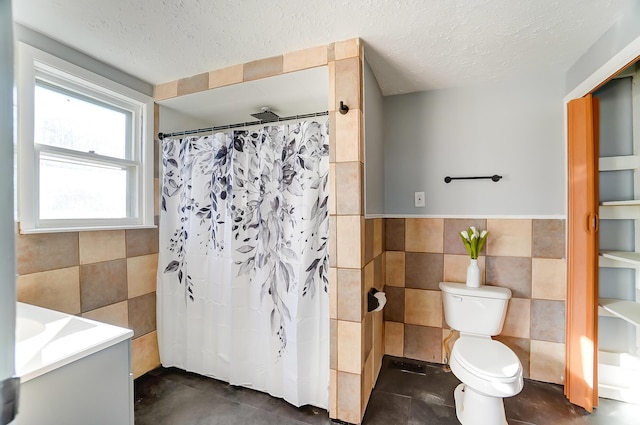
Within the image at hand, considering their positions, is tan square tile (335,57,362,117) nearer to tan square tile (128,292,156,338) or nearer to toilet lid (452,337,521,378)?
toilet lid (452,337,521,378)

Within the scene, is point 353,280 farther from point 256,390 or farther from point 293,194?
point 256,390

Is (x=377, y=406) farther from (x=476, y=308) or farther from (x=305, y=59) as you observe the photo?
(x=305, y=59)

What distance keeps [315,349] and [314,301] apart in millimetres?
290

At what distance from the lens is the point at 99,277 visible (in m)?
1.72

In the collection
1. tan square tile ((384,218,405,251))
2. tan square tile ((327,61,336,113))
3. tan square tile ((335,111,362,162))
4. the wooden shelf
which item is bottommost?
the wooden shelf

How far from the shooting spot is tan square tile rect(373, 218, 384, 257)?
1.84m

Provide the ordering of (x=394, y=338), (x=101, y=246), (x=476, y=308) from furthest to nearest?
(x=394, y=338), (x=476, y=308), (x=101, y=246)

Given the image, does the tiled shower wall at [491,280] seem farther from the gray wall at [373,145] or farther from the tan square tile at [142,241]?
the tan square tile at [142,241]

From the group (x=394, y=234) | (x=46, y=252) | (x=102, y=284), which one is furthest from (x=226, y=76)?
(x=394, y=234)

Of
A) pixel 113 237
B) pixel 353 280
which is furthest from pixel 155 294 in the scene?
pixel 353 280

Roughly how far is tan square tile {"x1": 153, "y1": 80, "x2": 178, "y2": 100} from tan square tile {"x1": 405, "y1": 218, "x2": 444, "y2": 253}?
6.54 ft

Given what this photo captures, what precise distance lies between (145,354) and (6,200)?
2.23 metres

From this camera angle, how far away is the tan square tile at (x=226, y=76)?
68.9 inches

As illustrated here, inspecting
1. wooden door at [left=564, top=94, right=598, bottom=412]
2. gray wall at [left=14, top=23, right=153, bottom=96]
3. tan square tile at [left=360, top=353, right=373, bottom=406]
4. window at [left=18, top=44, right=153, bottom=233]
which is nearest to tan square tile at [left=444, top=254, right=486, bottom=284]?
wooden door at [left=564, top=94, right=598, bottom=412]
